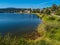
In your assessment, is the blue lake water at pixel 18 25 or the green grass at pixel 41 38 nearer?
the green grass at pixel 41 38

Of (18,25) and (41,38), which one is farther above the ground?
(41,38)

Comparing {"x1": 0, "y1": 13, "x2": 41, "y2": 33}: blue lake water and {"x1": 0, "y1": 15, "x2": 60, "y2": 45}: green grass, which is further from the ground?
{"x1": 0, "y1": 15, "x2": 60, "y2": 45}: green grass

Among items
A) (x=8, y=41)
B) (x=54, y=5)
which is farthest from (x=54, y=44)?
(x=54, y=5)

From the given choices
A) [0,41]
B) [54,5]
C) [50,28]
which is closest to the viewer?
[0,41]

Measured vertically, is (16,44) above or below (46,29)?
above

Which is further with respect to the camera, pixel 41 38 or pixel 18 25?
pixel 18 25

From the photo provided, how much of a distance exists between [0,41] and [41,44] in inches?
147

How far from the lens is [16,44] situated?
14148mm

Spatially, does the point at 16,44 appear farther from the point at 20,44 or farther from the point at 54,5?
the point at 54,5

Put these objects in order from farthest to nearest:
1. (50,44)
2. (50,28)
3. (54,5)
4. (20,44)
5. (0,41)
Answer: (54,5), (50,28), (50,44), (20,44), (0,41)

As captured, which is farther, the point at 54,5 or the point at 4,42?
the point at 54,5

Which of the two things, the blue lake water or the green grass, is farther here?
the blue lake water

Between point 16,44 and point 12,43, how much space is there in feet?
1.30

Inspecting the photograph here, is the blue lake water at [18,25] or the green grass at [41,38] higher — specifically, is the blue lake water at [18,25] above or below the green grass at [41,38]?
below
